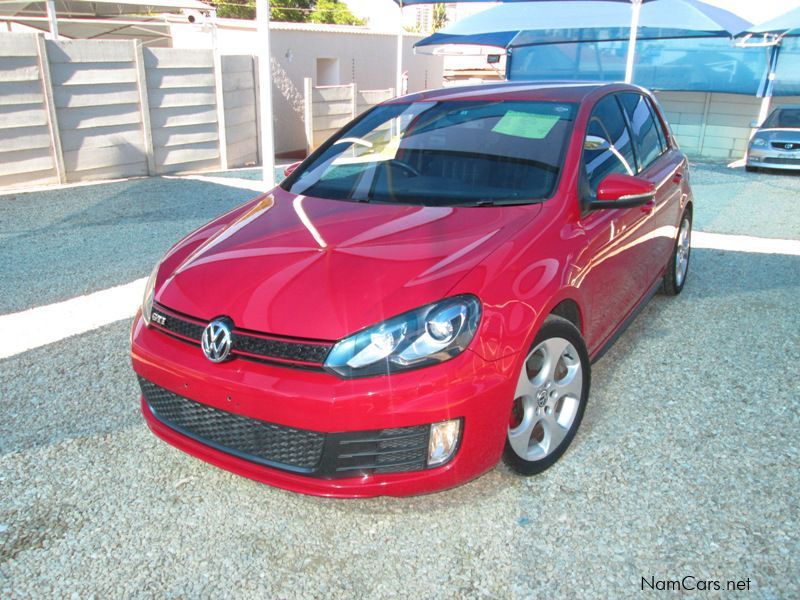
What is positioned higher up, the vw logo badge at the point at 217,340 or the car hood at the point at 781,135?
the vw logo badge at the point at 217,340

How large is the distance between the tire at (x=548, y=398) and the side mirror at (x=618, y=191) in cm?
67

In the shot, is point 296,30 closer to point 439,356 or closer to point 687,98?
point 687,98

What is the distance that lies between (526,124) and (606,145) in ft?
1.60

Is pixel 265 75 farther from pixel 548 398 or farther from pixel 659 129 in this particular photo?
pixel 548 398

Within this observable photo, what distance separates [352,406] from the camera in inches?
87.0

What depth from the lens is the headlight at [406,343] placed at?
224 cm

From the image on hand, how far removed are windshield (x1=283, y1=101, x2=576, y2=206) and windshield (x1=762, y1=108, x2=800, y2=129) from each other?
39.4 feet

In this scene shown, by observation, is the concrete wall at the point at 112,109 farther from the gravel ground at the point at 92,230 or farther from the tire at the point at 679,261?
the tire at the point at 679,261

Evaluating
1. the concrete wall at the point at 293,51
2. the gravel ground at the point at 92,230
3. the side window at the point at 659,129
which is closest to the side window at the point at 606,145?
the side window at the point at 659,129

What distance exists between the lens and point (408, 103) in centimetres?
396

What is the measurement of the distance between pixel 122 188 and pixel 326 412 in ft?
25.9

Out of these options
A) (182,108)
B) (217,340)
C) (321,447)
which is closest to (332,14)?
(182,108)

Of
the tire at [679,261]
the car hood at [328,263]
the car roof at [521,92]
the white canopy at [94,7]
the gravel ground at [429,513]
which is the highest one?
the white canopy at [94,7]

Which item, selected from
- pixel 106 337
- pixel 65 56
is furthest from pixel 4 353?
pixel 65 56
